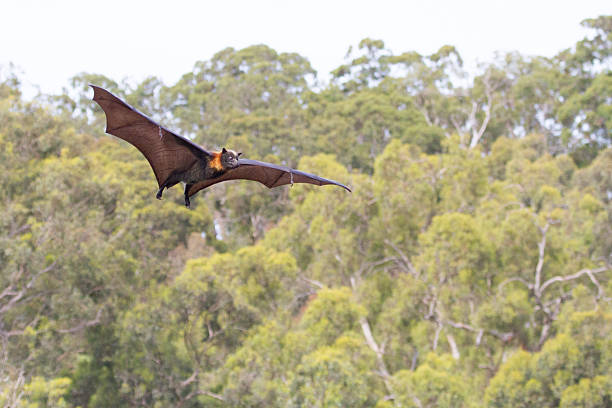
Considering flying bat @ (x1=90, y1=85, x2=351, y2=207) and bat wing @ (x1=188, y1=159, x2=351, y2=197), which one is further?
bat wing @ (x1=188, y1=159, x2=351, y2=197)

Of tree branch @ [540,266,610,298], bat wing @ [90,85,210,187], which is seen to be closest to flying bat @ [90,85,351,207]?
bat wing @ [90,85,210,187]

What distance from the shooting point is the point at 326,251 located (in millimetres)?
28062

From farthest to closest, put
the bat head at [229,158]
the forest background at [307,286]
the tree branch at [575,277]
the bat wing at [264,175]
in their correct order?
the tree branch at [575,277] → the forest background at [307,286] → the bat wing at [264,175] → the bat head at [229,158]

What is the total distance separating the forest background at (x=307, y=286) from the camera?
20913 millimetres

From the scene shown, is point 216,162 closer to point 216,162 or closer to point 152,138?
point 216,162

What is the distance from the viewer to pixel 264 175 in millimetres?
8852

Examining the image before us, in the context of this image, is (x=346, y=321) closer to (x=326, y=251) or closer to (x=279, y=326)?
(x=279, y=326)

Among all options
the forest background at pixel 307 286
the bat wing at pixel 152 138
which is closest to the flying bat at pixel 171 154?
the bat wing at pixel 152 138

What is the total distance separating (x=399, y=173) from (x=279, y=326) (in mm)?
8054

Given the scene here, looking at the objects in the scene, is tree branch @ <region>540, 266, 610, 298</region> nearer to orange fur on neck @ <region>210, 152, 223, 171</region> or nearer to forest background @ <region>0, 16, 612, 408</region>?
forest background @ <region>0, 16, 612, 408</region>

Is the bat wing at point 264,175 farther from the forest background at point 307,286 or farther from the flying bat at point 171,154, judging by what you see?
the forest background at point 307,286

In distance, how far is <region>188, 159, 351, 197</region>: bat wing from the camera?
7934 mm

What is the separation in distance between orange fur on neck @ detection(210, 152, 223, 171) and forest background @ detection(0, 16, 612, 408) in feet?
39.0

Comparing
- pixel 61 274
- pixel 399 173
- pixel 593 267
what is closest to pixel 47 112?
pixel 61 274
